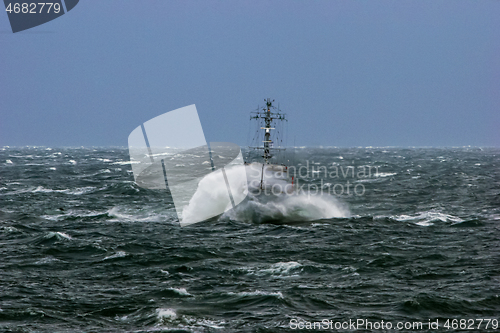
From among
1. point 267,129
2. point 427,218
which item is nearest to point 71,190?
point 267,129

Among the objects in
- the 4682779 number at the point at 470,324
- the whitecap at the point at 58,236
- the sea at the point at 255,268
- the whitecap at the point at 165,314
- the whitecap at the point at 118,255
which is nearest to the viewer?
the 4682779 number at the point at 470,324

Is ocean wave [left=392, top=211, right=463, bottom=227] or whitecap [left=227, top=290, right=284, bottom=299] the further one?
ocean wave [left=392, top=211, right=463, bottom=227]

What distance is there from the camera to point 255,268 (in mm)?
22031

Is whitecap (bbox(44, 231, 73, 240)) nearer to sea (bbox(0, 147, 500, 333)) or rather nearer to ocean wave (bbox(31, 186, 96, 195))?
sea (bbox(0, 147, 500, 333))

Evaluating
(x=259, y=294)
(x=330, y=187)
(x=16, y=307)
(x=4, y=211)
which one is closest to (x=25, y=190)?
(x=4, y=211)

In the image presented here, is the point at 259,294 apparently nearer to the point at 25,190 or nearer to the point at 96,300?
the point at 96,300

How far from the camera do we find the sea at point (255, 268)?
1606cm

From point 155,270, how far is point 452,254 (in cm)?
1517

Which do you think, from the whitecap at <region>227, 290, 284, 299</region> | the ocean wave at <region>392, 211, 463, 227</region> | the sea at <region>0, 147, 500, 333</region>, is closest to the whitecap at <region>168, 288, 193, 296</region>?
the sea at <region>0, 147, 500, 333</region>

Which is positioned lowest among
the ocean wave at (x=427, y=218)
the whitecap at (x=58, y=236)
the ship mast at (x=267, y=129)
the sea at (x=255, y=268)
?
the ocean wave at (x=427, y=218)

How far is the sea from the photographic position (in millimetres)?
16062

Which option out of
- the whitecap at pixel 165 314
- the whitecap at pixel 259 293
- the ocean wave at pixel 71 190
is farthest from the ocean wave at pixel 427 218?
the ocean wave at pixel 71 190

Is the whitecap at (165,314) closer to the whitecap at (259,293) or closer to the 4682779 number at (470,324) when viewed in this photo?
the whitecap at (259,293)

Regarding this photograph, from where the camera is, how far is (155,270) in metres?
21.9
